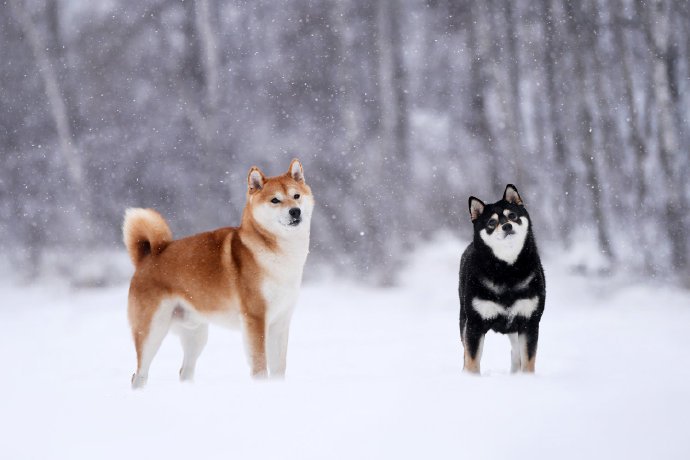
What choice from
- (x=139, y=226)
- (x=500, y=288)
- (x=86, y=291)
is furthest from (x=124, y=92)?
(x=500, y=288)

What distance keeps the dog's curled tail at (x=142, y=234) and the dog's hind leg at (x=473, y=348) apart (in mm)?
1803

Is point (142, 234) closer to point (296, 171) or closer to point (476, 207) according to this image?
point (296, 171)

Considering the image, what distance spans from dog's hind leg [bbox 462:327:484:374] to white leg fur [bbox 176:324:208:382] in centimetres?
154

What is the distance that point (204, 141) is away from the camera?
28.6 feet

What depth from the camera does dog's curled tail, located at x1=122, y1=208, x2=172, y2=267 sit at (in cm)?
400

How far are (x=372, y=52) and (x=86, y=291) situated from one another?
4.48 metres

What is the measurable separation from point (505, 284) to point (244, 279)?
1.34 m

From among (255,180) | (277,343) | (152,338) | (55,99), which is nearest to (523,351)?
(277,343)

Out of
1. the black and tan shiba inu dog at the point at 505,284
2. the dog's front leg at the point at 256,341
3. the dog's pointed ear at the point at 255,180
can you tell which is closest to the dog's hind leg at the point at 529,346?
the black and tan shiba inu dog at the point at 505,284

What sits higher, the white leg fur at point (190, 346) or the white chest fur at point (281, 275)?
the white chest fur at point (281, 275)

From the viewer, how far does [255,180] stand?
367 centimetres

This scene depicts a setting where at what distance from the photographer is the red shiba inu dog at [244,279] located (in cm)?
358

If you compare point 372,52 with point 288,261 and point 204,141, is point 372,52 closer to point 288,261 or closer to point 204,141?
point 204,141

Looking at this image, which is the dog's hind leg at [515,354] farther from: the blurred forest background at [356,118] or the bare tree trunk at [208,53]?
the bare tree trunk at [208,53]
